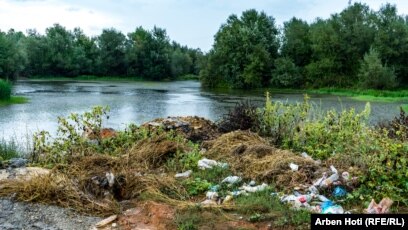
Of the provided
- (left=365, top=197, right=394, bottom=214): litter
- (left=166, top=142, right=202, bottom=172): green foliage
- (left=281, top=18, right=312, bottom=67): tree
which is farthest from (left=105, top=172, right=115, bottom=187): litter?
(left=281, top=18, right=312, bottom=67): tree

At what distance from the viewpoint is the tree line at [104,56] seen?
2736 inches

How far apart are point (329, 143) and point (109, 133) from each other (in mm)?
4564

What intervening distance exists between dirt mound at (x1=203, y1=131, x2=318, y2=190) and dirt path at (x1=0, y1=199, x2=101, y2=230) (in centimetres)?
233

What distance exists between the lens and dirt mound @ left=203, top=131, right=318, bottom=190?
5758 mm

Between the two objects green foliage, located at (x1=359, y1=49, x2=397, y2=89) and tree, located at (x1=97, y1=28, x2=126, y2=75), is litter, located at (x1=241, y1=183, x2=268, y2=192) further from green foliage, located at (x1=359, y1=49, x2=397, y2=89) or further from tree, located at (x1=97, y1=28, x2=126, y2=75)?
tree, located at (x1=97, y1=28, x2=126, y2=75)

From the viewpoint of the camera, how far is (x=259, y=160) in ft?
21.1

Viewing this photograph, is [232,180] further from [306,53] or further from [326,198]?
[306,53]

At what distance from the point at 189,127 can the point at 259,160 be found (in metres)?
3.24

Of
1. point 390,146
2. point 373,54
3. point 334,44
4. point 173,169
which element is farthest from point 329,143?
point 334,44

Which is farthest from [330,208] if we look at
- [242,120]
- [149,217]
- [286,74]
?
[286,74]

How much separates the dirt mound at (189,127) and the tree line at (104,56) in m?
57.8

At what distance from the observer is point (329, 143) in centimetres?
745

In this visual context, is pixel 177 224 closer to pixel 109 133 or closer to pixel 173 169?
pixel 173 169

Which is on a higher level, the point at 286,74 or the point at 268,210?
the point at 286,74
